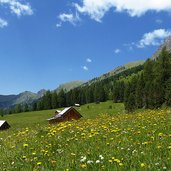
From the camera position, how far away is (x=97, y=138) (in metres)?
11.5

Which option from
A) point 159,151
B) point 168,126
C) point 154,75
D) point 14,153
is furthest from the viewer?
point 154,75

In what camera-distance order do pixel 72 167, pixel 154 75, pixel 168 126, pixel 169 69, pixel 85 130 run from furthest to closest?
pixel 154 75 < pixel 169 69 < pixel 85 130 < pixel 168 126 < pixel 72 167

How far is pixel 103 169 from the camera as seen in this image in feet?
25.7

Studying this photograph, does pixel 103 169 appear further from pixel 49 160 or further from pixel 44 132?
pixel 44 132

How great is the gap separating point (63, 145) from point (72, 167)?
2874 mm

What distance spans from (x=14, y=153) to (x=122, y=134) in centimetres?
324

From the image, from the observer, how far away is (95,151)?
31.9ft

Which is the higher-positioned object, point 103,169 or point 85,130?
point 85,130

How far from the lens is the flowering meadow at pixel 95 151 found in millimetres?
8125

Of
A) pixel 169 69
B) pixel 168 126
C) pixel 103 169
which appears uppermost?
pixel 169 69

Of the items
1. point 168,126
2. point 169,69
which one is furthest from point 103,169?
point 169,69

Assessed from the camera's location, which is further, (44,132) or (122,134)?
(44,132)

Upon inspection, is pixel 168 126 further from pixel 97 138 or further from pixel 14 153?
pixel 14 153

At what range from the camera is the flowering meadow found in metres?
8.12
